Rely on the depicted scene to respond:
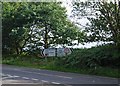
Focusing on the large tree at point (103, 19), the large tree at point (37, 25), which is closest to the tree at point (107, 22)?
the large tree at point (103, 19)

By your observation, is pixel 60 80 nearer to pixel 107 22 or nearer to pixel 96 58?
pixel 96 58

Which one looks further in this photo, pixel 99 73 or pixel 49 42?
pixel 49 42

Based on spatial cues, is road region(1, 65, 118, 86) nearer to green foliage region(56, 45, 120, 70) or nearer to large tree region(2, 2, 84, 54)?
green foliage region(56, 45, 120, 70)

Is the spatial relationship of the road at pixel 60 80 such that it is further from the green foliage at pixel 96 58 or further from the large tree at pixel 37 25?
the large tree at pixel 37 25

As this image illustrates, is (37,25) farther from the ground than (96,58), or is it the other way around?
(37,25)

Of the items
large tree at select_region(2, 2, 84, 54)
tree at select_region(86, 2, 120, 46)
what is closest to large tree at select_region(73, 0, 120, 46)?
tree at select_region(86, 2, 120, 46)

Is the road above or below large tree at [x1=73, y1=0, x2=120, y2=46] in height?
Result: below

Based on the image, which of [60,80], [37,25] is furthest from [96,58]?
[37,25]

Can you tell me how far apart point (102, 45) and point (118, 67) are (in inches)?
184

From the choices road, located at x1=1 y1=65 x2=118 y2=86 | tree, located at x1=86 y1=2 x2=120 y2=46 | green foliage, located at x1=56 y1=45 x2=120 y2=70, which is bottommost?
road, located at x1=1 y1=65 x2=118 y2=86

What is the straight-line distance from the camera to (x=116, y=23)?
29.8 metres

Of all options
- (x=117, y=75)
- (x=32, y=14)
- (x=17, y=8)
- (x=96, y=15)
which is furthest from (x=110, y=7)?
(x=17, y=8)

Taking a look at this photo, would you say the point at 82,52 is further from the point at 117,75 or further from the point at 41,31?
the point at 41,31

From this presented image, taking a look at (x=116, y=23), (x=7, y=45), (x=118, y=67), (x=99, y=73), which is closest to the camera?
(x=99, y=73)
